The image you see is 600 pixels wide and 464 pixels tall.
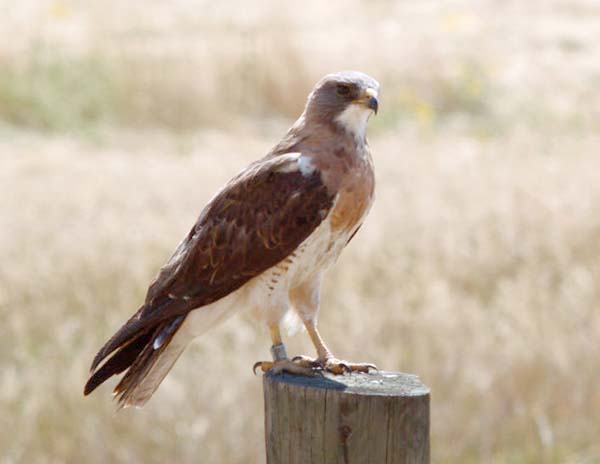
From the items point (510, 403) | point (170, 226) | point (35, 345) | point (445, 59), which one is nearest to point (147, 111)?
point (445, 59)

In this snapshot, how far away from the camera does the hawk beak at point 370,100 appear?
361 cm

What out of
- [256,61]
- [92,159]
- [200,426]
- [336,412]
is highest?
[256,61]

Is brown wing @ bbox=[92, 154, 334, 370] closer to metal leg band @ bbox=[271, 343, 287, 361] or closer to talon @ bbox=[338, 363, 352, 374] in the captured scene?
metal leg band @ bbox=[271, 343, 287, 361]

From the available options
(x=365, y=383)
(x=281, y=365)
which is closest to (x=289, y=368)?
(x=281, y=365)

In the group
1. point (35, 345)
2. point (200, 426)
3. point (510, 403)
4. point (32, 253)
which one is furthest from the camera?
point (32, 253)

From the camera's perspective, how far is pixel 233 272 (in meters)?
3.52

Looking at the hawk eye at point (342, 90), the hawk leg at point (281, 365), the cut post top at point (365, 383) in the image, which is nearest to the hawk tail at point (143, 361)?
the hawk leg at point (281, 365)

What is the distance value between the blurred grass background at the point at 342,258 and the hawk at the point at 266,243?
245 centimetres

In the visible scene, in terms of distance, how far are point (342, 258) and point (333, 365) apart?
14.6 feet

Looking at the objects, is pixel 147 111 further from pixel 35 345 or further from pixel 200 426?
pixel 200 426

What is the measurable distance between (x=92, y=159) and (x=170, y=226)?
340 cm

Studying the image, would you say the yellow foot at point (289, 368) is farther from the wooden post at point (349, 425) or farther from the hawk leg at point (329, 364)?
the wooden post at point (349, 425)

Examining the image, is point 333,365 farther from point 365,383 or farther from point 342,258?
point 342,258

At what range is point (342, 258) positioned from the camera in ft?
25.7
